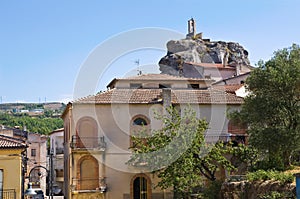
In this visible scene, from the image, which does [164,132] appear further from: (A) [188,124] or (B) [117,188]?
(B) [117,188]

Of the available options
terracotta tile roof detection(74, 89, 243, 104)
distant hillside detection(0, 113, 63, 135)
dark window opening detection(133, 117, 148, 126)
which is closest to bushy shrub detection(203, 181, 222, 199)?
dark window opening detection(133, 117, 148, 126)

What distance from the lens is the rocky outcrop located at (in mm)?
18844

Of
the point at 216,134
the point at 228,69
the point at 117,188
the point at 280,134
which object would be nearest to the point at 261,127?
the point at 280,134

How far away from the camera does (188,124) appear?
29344 mm

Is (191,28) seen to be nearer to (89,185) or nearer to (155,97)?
(155,97)

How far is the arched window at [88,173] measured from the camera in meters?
31.7

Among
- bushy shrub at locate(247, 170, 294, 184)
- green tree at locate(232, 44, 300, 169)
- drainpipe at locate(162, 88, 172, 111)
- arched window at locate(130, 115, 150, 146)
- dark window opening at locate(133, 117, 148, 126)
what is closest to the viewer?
bushy shrub at locate(247, 170, 294, 184)

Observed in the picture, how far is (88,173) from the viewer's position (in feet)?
105

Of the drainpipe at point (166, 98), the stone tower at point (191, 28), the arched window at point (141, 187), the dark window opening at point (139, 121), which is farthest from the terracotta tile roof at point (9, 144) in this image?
the stone tower at point (191, 28)

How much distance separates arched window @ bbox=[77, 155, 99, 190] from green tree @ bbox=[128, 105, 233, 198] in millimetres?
3508

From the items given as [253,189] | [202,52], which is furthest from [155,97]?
[202,52]

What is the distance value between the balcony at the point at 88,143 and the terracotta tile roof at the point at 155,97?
2.58 metres

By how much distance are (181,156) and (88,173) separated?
786 centimetres

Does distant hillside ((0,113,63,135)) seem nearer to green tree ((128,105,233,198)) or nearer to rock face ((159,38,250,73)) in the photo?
rock face ((159,38,250,73))
